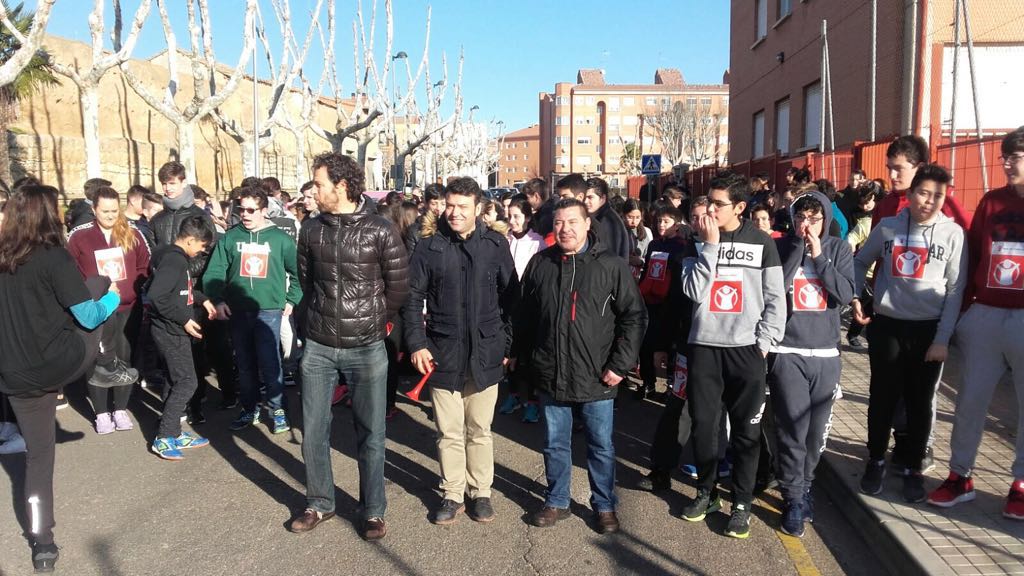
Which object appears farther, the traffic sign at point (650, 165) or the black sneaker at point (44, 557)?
the traffic sign at point (650, 165)

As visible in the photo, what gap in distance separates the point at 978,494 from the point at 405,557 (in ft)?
11.1

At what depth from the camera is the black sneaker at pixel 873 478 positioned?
4.42m

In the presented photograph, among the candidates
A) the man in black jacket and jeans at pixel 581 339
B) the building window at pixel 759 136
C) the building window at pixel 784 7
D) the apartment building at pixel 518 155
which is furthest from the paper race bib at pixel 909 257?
the apartment building at pixel 518 155

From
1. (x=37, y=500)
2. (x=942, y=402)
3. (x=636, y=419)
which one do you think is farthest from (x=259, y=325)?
(x=942, y=402)

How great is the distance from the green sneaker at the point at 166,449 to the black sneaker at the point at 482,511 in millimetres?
2442

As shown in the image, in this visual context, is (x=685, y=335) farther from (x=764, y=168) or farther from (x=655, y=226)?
(x=764, y=168)

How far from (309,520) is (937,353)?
370 centimetres

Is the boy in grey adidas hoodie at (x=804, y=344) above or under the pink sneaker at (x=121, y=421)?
above

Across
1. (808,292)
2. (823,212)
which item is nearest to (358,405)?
(808,292)

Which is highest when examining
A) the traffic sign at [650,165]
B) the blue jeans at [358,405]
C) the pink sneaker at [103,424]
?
the traffic sign at [650,165]

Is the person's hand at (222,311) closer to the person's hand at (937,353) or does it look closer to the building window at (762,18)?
the person's hand at (937,353)

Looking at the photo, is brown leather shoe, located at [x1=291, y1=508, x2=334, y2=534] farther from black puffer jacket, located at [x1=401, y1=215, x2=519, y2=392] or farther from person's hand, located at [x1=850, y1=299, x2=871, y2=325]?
person's hand, located at [x1=850, y1=299, x2=871, y2=325]

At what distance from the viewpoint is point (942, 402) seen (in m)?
6.25

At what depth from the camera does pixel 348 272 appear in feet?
13.6
